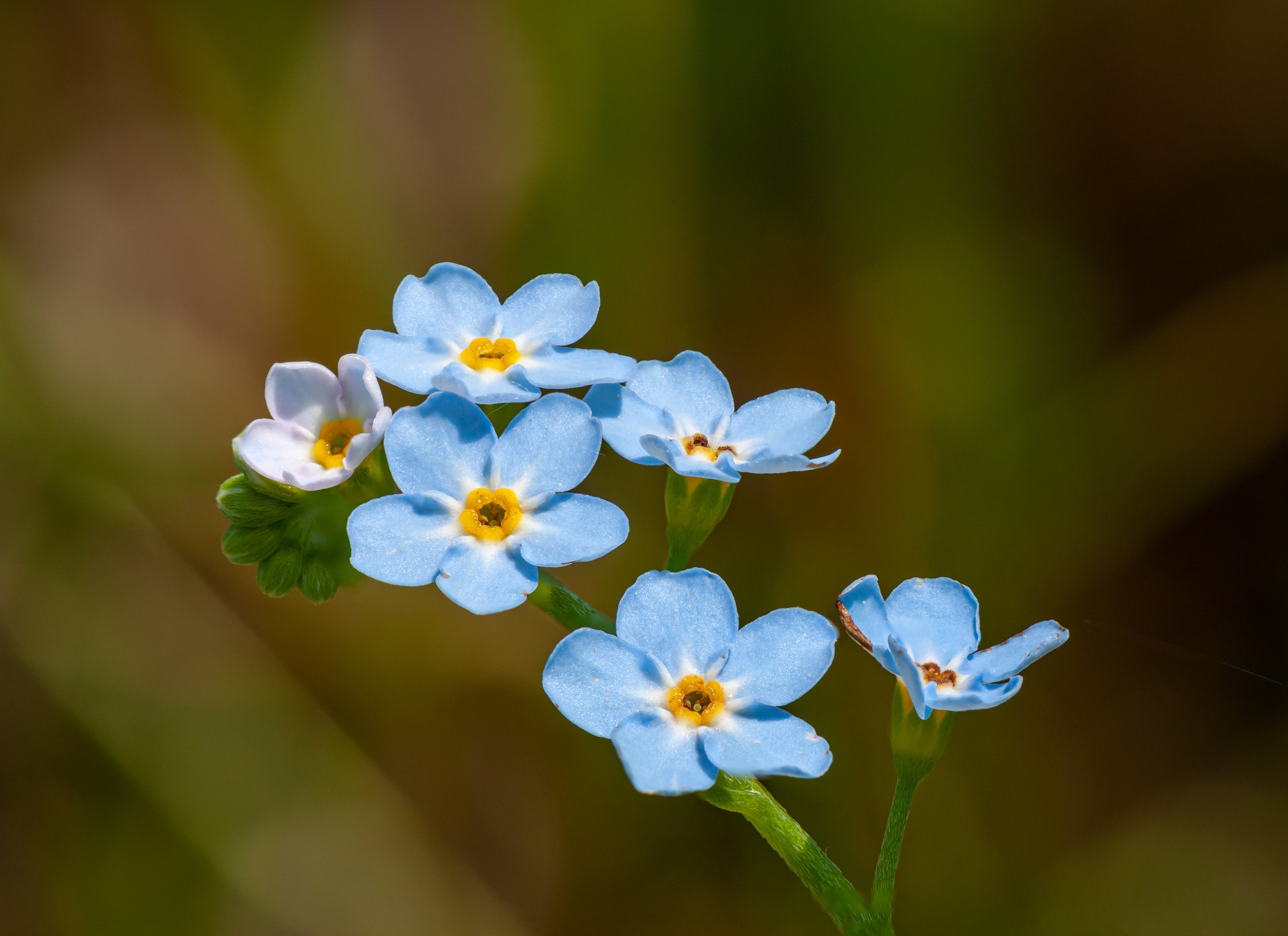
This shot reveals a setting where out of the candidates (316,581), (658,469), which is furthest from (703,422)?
(658,469)

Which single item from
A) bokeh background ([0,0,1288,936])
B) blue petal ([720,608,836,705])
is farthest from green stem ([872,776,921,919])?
bokeh background ([0,0,1288,936])

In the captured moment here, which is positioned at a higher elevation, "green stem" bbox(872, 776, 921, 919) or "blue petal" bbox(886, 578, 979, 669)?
"blue petal" bbox(886, 578, 979, 669)

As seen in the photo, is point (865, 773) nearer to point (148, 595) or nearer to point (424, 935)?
point (424, 935)

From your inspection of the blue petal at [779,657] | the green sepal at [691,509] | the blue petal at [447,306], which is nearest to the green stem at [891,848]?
the blue petal at [779,657]

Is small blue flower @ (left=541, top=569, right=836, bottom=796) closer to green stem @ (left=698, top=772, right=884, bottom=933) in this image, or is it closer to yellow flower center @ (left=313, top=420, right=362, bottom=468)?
green stem @ (left=698, top=772, right=884, bottom=933)

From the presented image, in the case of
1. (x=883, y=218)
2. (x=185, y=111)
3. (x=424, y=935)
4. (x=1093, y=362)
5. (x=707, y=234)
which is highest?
(x=185, y=111)

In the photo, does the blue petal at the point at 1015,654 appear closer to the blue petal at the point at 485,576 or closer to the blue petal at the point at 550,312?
the blue petal at the point at 485,576

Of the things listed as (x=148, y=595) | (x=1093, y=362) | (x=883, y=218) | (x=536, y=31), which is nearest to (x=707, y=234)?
(x=883, y=218)
